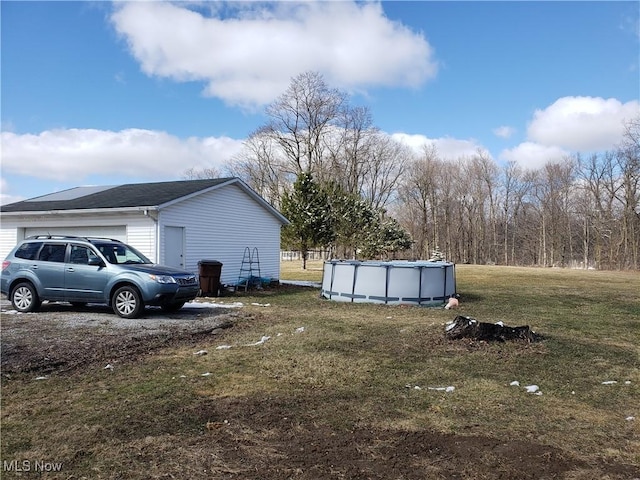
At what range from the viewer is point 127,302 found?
9.90 meters

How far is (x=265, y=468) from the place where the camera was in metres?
3.32

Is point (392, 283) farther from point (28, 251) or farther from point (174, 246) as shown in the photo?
point (28, 251)

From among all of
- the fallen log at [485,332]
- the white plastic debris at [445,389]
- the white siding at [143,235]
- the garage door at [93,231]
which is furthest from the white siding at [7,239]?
the white plastic debris at [445,389]

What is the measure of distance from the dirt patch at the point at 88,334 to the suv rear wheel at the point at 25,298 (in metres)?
0.24

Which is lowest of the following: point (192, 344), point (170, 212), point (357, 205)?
point (192, 344)

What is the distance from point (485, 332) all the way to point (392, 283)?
5.57 meters

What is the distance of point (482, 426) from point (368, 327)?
16.4 ft

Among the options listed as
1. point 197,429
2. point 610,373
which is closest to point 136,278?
point 197,429

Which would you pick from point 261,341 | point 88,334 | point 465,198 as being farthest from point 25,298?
point 465,198

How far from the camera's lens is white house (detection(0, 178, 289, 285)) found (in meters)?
14.8

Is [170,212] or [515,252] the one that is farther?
[515,252]

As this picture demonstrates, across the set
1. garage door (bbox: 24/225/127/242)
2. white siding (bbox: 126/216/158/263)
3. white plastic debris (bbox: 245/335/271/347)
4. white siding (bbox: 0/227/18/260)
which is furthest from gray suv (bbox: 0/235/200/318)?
white siding (bbox: 0/227/18/260)

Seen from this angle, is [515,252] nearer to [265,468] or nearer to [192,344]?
[192,344]

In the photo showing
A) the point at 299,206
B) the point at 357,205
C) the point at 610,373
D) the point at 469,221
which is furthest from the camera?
the point at 469,221
